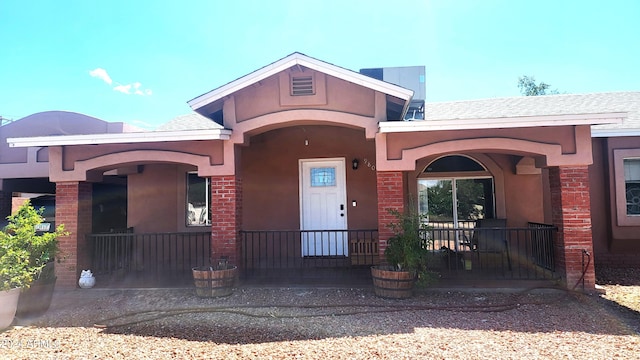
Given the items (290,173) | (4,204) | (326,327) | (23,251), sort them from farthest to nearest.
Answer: (4,204)
(290,173)
(23,251)
(326,327)

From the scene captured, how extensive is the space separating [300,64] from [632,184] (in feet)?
24.8

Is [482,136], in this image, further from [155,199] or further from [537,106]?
[155,199]

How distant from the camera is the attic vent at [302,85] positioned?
661 centimetres

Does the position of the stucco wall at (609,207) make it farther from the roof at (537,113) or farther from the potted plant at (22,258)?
the potted plant at (22,258)

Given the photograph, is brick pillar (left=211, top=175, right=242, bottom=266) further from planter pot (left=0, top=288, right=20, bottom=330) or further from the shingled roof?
the shingled roof

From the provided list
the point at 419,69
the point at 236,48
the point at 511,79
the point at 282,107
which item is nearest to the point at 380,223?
the point at 282,107

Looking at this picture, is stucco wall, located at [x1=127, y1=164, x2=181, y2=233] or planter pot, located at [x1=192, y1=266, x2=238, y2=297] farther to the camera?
stucco wall, located at [x1=127, y1=164, x2=181, y2=233]

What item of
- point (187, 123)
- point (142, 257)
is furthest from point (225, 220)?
point (187, 123)

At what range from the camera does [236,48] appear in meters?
11.8

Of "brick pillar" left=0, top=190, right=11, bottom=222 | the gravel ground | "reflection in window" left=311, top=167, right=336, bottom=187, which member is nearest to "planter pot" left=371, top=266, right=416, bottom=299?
the gravel ground

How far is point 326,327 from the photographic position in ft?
15.2

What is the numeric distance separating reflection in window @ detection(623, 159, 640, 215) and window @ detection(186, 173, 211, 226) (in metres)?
9.36

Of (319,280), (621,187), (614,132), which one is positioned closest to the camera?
(319,280)

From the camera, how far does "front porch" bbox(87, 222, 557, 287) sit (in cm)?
649
